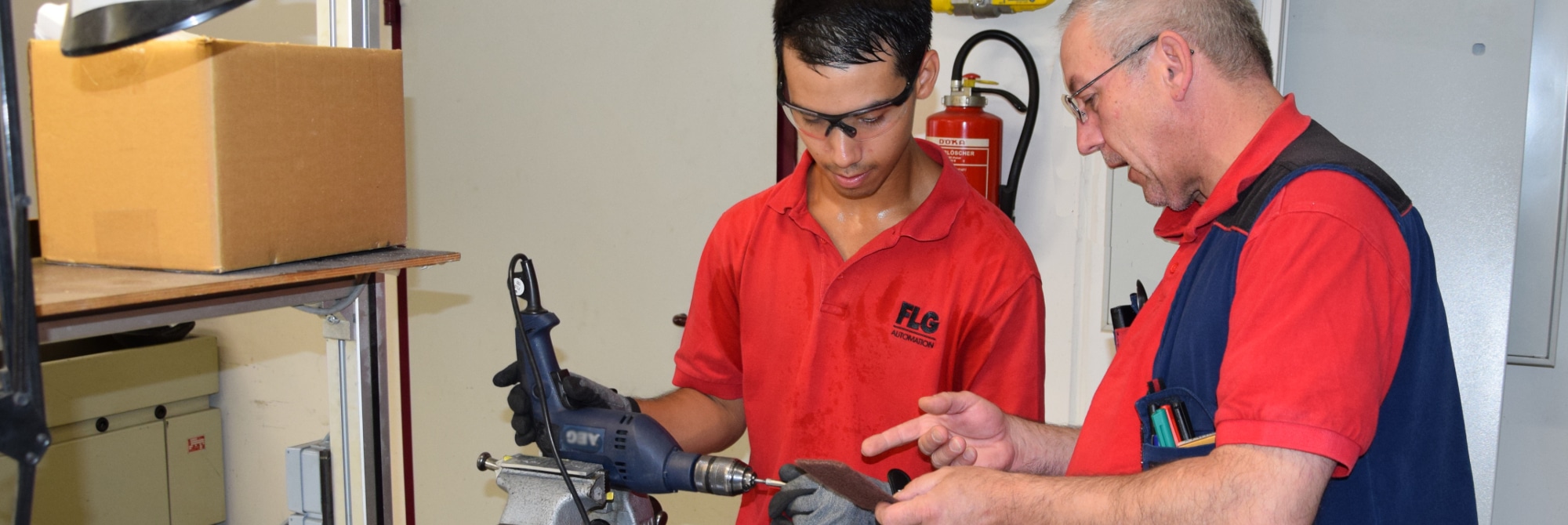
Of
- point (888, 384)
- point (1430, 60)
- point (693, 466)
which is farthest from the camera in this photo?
point (1430, 60)

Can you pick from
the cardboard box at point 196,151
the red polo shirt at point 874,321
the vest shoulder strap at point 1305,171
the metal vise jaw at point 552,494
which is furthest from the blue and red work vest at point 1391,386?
the cardboard box at point 196,151

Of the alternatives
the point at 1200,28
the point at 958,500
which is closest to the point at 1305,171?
the point at 1200,28

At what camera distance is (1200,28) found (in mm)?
1123

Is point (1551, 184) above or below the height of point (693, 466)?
above

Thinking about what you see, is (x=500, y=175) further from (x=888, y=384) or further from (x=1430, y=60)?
(x=1430, y=60)

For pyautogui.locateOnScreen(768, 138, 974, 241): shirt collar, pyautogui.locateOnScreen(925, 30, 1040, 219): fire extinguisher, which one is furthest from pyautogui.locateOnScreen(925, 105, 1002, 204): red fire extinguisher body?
pyautogui.locateOnScreen(768, 138, 974, 241): shirt collar

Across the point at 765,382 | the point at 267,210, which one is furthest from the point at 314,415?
the point at 267,210

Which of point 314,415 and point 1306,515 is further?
point 314,415

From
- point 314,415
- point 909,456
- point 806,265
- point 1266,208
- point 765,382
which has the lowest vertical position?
point 314,415

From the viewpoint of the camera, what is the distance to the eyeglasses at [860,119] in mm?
1466

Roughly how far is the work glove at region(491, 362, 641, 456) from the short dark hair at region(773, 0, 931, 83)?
544 mm

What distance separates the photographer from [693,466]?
4.26ft

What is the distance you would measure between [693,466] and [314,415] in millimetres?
2096

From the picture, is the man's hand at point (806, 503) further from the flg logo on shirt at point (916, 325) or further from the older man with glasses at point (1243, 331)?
the flg logo on shirt at point (916, 325)
